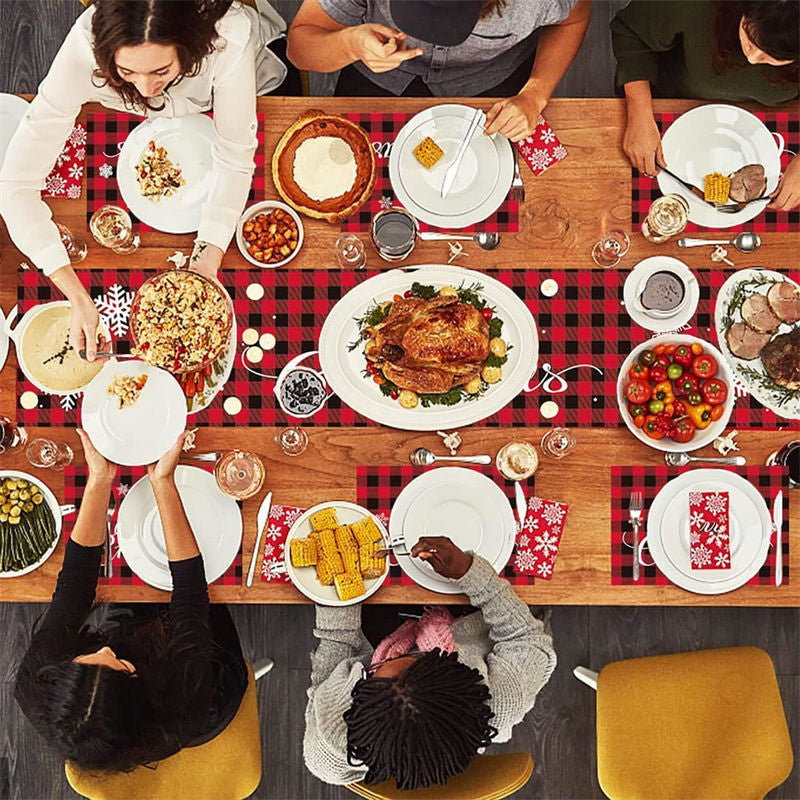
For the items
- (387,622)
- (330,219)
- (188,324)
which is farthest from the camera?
(387,622)

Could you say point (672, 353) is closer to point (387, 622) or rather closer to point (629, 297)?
point (629, 297)

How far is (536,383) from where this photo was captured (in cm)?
226

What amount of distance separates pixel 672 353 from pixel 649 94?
779 mm

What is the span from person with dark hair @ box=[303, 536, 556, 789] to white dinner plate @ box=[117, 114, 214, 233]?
46.6 inches

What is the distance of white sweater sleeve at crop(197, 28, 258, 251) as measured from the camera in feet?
7.05

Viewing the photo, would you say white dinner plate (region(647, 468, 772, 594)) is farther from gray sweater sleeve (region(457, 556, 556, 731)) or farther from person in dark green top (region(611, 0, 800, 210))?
person in dark green top (region(611, 0, 800, 210))

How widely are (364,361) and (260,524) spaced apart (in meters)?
0.56

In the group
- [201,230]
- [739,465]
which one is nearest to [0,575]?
[201,230]

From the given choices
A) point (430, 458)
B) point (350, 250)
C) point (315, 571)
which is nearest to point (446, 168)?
point (350, 250)

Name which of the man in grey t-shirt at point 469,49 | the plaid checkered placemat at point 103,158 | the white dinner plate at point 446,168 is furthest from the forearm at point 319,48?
the plaid checkered placemat at point 103,158

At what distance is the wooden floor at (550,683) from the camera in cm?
322

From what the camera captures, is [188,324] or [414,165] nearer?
[188,324]

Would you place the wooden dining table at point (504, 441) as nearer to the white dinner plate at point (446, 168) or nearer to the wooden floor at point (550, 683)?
the white dinner plate at point (446, 168)

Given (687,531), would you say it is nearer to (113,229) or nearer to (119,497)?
(119,497)
